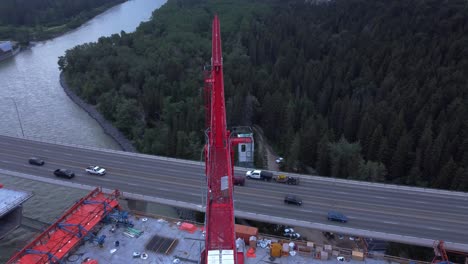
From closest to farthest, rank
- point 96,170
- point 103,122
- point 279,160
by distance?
point 96,170 < point 279,160 < point 103,122

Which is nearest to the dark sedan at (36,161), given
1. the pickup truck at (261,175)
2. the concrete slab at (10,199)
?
the concrete slab at (10,199)

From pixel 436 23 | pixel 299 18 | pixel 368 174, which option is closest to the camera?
pixel 368 174

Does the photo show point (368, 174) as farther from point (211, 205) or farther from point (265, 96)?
point (211, 205)

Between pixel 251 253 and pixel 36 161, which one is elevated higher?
pixel 36 161

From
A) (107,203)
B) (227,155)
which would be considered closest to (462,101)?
(227,155)

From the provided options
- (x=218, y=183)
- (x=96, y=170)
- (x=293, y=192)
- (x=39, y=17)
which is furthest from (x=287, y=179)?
(x=39, y=17)

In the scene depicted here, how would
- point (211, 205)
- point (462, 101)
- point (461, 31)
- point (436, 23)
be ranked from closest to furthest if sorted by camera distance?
1. point (211, 205)
2. point (462, 101)
3. point (461, 31)
4. point (436, 23)

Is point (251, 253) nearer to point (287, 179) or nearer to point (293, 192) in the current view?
point (293, 192)

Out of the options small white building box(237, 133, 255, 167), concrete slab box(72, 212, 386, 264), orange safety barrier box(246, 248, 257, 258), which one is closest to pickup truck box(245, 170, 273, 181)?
small white building box(237, 133, 255, 167)
